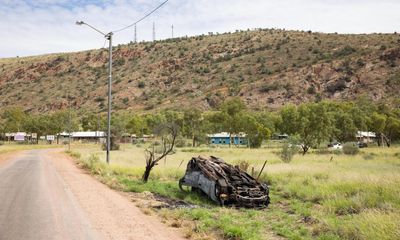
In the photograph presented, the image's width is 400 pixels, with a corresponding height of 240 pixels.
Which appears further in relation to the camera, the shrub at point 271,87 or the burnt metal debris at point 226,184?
the shrub at point 271,87

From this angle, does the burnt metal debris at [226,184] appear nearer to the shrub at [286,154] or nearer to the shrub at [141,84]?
the shrub at [286,154]

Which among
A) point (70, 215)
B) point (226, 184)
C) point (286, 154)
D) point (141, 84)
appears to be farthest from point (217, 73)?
point (70, 215)

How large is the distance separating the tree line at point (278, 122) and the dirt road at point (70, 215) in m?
39.3

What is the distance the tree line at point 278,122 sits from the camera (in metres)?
53.1

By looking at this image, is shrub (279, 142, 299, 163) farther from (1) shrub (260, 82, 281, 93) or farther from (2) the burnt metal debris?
(1) shrub (260, 82, 281, 93)

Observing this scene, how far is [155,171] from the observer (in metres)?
23.6

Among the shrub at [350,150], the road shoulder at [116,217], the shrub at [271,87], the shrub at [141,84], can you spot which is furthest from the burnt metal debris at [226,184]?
the shrub at [141,84]

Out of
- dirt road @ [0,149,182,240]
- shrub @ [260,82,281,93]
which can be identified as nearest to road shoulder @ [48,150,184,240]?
dirt road @ [0,149,182,240]

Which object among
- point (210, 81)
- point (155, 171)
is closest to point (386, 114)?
point (210, 81)

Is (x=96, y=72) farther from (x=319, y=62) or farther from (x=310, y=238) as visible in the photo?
(x=310, y=238)

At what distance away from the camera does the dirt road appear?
8.86 meters

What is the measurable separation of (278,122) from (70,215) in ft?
195

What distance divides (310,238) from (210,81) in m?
102

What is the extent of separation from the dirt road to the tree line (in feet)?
129
